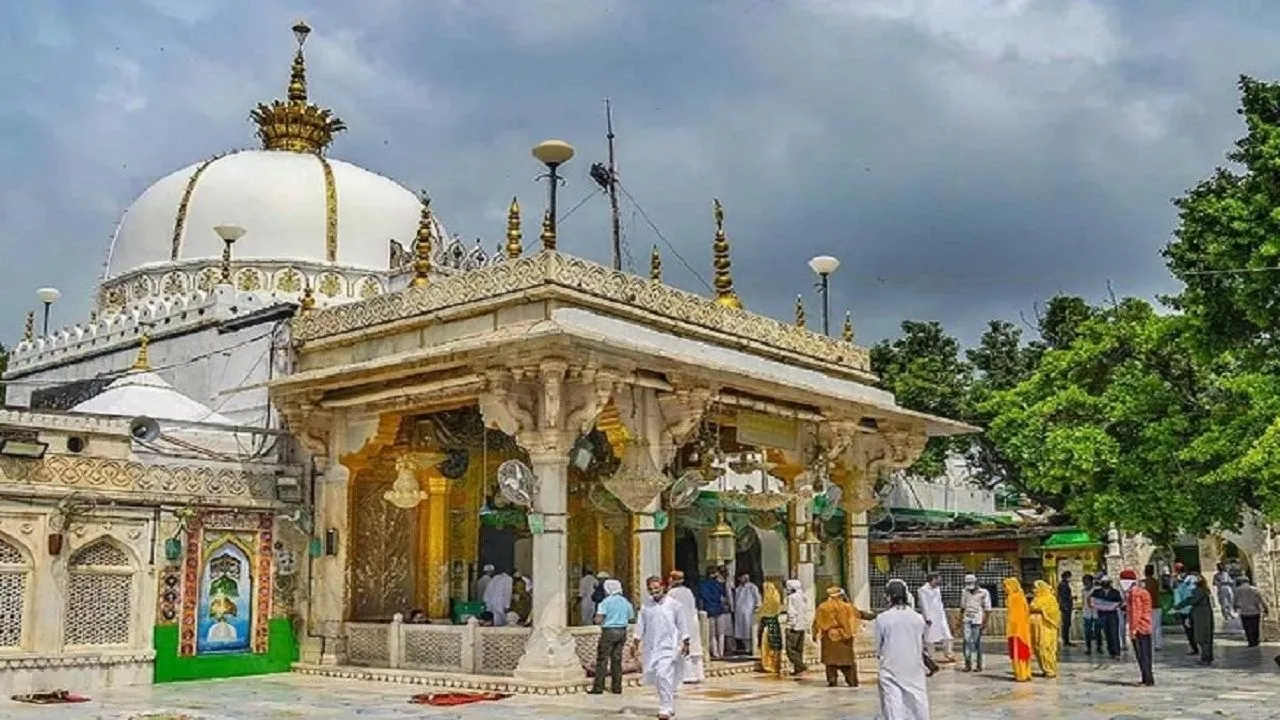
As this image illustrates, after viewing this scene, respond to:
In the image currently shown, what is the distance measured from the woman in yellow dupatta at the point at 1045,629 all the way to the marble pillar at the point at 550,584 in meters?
5.55

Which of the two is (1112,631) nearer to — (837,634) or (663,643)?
(837,634)

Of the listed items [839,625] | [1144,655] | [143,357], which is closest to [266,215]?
[143,357]

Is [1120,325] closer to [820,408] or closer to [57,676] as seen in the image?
[820,408]

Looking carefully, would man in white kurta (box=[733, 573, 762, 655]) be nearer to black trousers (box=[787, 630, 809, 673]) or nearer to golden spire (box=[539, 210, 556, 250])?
black trousers (box=[787, 630, 809, 673])

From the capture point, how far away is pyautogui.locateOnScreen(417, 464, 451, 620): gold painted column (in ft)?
55.2

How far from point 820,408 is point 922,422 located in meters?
2.33

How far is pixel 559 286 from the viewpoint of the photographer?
13.2 meters

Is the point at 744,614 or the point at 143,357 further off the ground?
the point at 143,357

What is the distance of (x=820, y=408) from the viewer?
16.5 metres

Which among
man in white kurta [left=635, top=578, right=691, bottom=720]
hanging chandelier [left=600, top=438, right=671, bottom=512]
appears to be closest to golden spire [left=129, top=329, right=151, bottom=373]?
hanging chandelier [left=600, top=438, right=671, bottom=512]

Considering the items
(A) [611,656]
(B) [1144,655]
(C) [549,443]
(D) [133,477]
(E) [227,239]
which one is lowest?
(B) [1144,655]

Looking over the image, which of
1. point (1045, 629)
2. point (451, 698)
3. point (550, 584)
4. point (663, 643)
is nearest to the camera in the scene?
point (663, 643)

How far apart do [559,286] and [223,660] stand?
19.8 feet

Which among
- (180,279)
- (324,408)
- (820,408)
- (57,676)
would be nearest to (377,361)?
(324,408)
